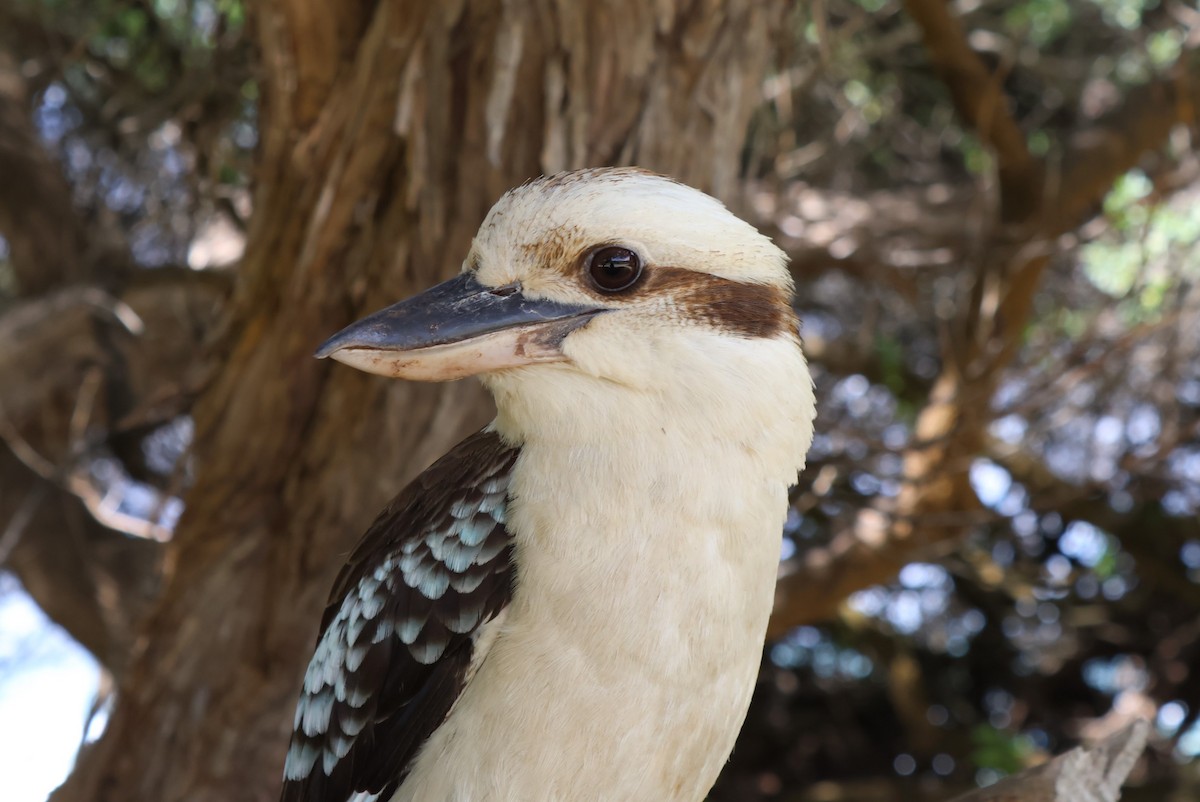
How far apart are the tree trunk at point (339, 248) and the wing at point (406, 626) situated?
31.7 inches

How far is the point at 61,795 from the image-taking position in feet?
9.59

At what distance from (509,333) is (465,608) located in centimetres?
36

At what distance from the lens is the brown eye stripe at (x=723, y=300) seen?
5.13ft

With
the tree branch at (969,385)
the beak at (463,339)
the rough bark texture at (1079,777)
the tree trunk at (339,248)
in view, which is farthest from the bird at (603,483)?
the tree branch at (969,385)

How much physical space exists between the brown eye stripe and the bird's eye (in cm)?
2

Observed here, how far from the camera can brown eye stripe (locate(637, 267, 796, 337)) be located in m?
1.56

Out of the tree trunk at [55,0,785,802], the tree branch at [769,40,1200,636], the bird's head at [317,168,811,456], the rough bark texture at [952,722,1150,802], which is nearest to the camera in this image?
the bird's head at [317,168,811,456]

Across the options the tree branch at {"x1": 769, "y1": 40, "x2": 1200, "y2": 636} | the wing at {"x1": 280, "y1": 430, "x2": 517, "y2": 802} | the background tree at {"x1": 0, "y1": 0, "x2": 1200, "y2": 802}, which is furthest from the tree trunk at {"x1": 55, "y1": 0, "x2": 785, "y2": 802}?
the tree branch at {"x1": 769, "y1": 40, "x2": 1200, "y2": 636}

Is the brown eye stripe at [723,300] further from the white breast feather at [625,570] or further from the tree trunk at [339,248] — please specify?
the tree trunk at [339,248]

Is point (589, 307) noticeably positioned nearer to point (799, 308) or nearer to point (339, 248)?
point (339, 248)

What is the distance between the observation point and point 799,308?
554 centimetres

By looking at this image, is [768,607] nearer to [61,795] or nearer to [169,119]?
[61,795]

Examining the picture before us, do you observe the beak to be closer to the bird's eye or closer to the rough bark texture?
the bird's eye

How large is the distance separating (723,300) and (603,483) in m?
0.28
